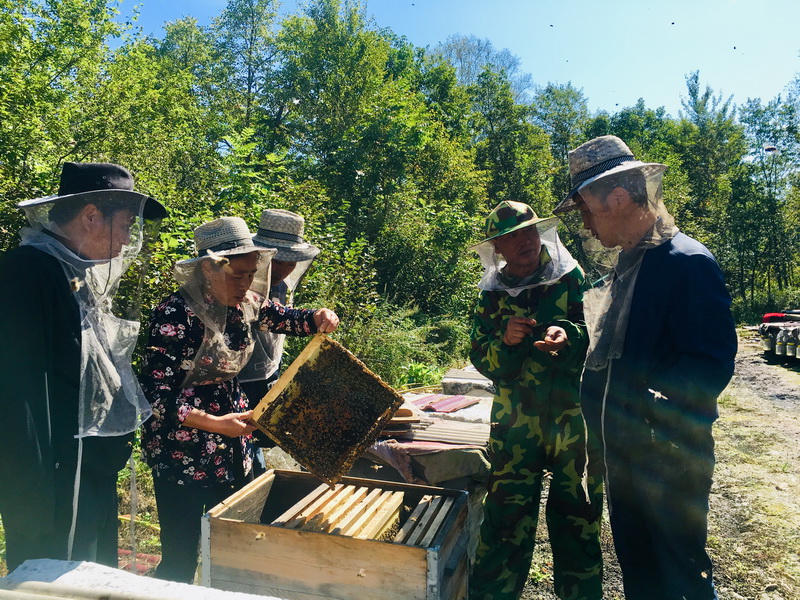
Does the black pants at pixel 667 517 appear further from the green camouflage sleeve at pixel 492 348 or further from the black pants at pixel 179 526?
the black pants at pixel 179 526

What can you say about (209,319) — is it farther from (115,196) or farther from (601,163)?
(601,163)

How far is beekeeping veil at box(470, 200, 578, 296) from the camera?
9.11ft

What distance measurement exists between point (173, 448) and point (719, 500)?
4578 mm

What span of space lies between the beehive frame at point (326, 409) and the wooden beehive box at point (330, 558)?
0.26m

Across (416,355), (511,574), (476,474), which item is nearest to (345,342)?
(416,355)

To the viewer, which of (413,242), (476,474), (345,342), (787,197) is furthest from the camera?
(787,197)

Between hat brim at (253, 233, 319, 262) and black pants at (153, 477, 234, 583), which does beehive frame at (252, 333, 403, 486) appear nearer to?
black pants at (153, 477, 234, 583)

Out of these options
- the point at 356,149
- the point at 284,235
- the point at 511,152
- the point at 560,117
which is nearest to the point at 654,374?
the point at 284,235

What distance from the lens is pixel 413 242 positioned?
14.7m

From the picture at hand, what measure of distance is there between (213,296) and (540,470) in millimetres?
1781

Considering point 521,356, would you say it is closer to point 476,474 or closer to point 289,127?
point 476,474

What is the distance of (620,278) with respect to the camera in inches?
93.3

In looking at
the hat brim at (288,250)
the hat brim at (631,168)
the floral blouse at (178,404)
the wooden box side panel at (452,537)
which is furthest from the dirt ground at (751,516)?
the hat brim at (631,168)

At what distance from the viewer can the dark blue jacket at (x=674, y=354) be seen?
2.01 meters
